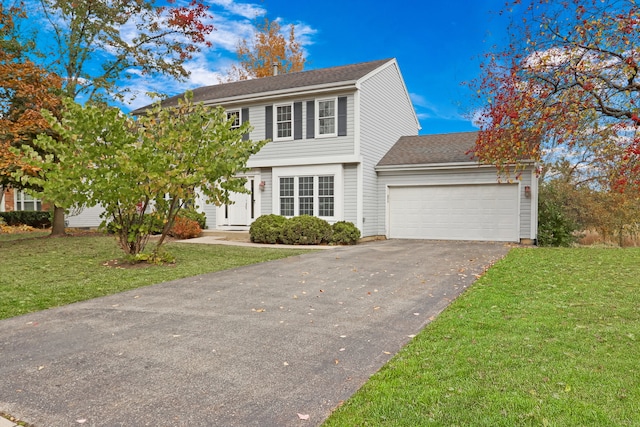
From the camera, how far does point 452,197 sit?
50.3 feet

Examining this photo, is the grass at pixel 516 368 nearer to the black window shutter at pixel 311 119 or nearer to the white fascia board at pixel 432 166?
the white fascia board at pixel 432 166

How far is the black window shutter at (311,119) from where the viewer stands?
1542 centimetres

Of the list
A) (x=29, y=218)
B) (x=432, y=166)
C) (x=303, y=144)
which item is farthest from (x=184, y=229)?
(x=29, y=218)

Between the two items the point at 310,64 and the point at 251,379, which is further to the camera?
the point at 310,64

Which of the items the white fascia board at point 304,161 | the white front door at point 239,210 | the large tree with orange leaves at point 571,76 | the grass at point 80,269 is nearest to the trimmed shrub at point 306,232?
the grass at point 80,269

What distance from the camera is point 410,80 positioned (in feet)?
66.4

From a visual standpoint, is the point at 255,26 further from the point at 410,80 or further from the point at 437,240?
the point at 437,240

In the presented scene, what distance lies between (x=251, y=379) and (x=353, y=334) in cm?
152

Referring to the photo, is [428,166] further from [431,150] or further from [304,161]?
[304,161]

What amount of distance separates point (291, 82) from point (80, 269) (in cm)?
1097

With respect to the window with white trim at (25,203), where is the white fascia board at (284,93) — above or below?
above

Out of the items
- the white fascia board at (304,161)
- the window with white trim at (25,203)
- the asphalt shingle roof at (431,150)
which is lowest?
the window with white trim at (25,203)

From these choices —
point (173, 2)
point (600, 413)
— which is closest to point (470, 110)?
point (600, 413)

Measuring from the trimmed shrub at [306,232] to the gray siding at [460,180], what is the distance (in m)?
3.13
